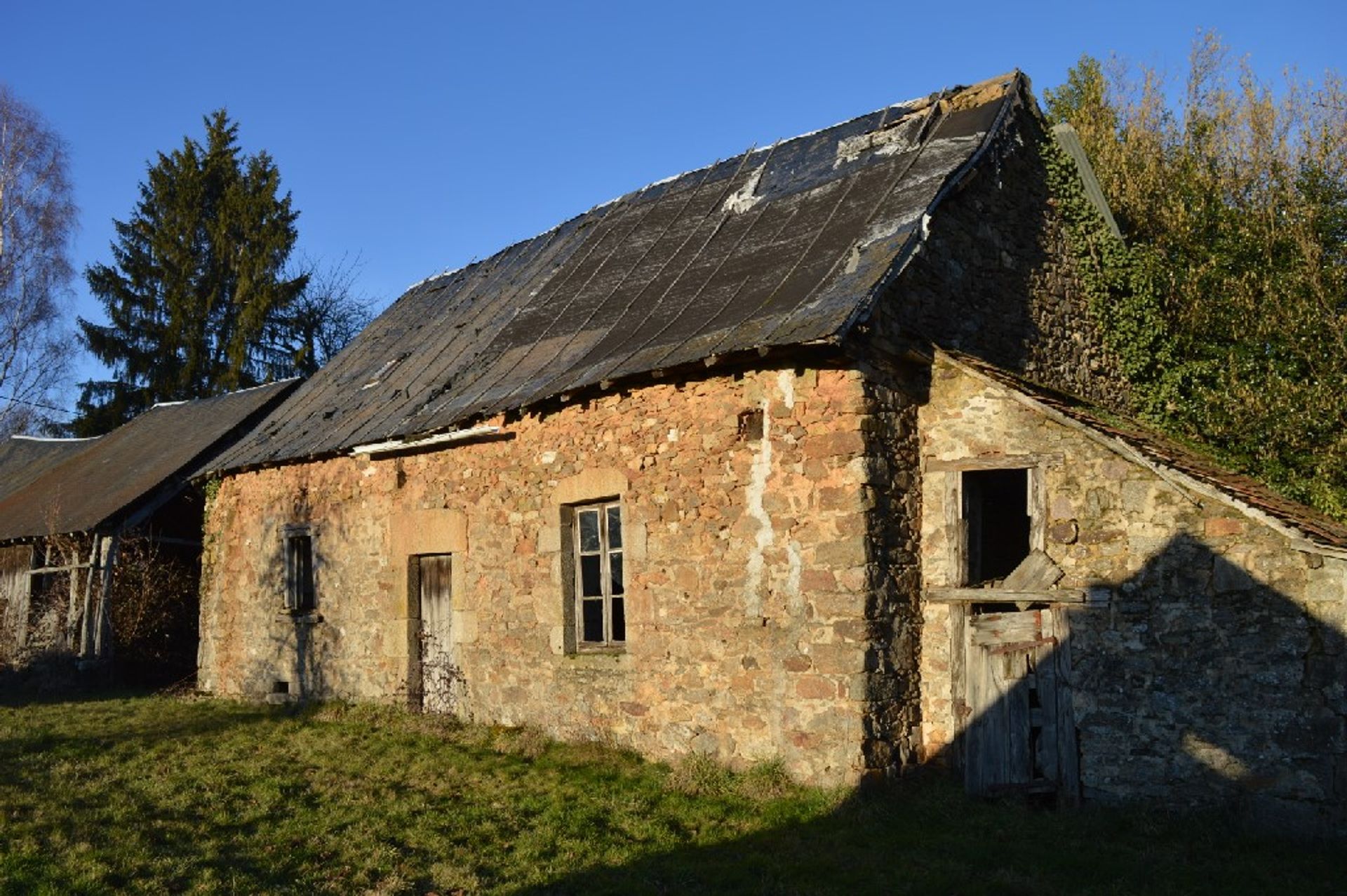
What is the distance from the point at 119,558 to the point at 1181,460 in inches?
535

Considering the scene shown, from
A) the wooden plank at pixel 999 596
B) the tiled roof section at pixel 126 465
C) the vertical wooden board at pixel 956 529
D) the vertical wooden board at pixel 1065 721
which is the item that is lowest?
the vertical wooden board at pixel 1065 721

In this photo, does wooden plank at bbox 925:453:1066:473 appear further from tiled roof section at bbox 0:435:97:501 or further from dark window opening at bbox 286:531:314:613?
tiled roof section at bbox 0:435:97:501

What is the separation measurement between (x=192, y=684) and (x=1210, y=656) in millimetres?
12850

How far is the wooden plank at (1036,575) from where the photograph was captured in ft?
24.8

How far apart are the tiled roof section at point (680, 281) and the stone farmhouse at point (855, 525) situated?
0.06m

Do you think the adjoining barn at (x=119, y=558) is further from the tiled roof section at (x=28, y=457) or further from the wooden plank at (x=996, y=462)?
the wooden plank at (x=996, y=462)

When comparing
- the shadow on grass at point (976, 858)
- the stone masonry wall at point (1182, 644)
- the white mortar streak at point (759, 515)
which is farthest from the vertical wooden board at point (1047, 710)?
the white mortar streak at point (759, 515)

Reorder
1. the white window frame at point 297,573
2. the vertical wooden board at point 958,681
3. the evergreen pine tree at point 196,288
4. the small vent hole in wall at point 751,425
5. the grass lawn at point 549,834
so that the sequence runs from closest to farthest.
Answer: the grass lawn at point 549,834, the vertical wooden board at point 958,681, the small vent hole in wall at point 751,425, the white window frame at point 297,573, the evergreen pine tree at point 196,288

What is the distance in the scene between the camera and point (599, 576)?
9.63 m

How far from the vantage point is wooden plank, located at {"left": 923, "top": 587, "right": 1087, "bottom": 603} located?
743 cm

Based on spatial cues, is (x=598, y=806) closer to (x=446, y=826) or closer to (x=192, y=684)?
(x=446, y=826)

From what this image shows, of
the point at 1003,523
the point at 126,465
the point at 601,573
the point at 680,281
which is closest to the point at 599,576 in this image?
the point at 601,573

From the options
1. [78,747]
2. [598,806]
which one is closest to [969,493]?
[598,806]

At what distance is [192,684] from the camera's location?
48.3ft
